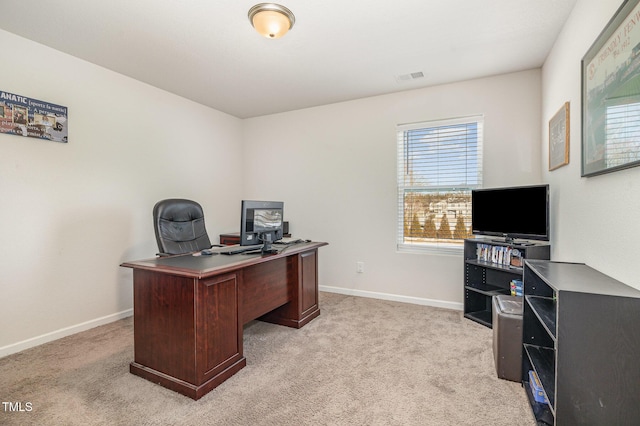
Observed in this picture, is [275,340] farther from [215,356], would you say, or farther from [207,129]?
[207,129]

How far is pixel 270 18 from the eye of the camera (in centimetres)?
216

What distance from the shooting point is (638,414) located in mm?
1178

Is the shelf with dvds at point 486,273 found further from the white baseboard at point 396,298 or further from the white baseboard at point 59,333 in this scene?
the white baseboard at point 59,333

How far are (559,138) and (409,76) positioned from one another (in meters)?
1.59

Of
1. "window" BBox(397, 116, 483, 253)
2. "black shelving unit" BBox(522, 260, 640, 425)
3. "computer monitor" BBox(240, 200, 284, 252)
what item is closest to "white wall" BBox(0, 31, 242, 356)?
"computer monitor" BBox(240, 200, 284, 252)

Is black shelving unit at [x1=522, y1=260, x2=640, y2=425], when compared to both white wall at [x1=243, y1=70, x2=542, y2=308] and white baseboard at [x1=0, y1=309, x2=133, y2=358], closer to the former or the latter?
white wall at [x1=243, y1=70, x2=542, y2=308]

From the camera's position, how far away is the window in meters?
3.52

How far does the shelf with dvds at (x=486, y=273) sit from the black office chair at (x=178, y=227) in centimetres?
281

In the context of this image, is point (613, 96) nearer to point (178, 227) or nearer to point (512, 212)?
point (512, 212)

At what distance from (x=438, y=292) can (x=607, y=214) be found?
226 centimetres

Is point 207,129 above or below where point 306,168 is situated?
above

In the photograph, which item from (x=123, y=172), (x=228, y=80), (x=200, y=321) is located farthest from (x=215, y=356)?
A: (x=228, y=80)

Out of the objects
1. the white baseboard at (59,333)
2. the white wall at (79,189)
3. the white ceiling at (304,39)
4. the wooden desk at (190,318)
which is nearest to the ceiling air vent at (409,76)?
the white ceiling at (304,39)

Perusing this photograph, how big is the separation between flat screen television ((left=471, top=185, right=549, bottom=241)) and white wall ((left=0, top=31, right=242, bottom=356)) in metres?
3.55
